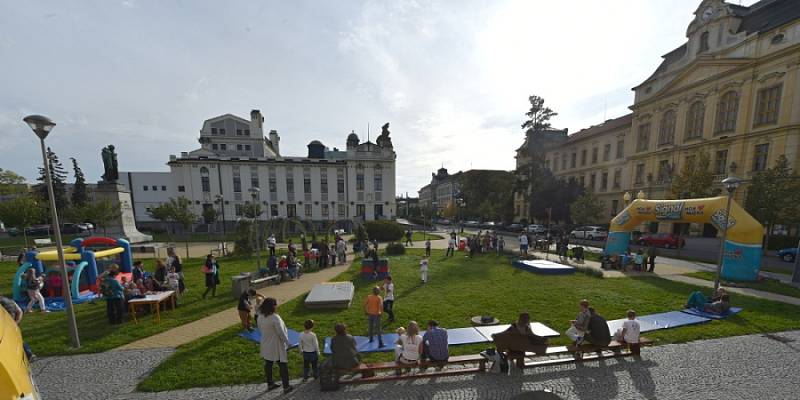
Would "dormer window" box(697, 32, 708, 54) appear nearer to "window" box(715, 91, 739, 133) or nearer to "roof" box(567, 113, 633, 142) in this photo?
"window" box(715, 91, 739, 133)

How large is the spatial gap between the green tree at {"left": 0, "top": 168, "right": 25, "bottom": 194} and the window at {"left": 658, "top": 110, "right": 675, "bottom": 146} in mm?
71533

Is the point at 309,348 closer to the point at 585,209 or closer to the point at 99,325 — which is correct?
the point at 99,325

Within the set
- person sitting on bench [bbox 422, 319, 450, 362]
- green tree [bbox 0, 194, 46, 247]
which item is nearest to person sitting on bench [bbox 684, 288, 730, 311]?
person sitting on bench [bbox 422, 319, 450, 362]

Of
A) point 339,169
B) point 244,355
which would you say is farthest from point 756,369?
point 339,169

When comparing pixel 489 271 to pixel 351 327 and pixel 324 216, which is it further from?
pixel 324 216

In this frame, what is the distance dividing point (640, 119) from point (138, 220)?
75079 millimetres

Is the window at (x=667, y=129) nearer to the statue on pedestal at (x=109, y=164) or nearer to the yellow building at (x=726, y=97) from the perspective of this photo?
the yellow building at (x=726, y=97)

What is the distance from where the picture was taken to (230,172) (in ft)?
142

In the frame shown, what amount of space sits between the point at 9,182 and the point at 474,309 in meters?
51.3

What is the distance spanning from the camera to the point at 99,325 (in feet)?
26.4

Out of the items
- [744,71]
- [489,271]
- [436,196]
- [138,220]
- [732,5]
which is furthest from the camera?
[436,196]

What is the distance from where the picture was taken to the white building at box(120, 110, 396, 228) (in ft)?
141

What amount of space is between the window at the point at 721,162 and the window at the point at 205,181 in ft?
207

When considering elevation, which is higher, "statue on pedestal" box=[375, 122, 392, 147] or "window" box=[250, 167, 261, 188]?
"statue on pedestal" box=[375, 122, 392, 147]
